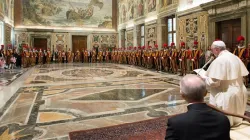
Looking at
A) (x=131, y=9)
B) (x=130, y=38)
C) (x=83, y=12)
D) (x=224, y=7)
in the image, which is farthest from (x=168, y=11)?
(x=83, y=12)

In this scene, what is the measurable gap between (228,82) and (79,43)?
24764mm

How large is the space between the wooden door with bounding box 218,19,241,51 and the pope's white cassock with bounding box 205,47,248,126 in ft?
25.2

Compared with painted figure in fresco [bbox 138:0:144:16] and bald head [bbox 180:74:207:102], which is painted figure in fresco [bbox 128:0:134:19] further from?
bald head [bbox 180:74:207:102]

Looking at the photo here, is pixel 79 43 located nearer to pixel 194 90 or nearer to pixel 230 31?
pixel 230 31

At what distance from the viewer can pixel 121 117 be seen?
450 centimetres

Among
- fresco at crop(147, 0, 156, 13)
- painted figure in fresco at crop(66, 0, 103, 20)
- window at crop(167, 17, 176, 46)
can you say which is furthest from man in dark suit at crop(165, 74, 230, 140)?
painted figure in fresco at crop(66, 0, 103, 20)

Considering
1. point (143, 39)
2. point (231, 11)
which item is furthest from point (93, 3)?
point (231, 11)

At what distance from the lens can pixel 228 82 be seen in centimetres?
318

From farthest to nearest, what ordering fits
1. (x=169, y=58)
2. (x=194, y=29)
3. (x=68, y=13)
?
1. (x=68, y=13)
2. (x=169, y=58)
3. (x=194, y=29)

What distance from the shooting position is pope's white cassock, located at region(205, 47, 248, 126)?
10.1 feet

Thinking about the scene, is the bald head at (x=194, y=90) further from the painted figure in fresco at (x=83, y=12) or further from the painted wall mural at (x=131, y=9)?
the painted figure in fresco at (x=83, y=12)

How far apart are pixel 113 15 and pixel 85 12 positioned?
367 centimetres

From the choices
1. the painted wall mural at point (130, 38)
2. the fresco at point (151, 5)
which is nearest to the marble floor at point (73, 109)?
the fresco at point (151, 5)

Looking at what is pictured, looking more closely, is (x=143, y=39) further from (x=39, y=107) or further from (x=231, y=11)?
(x=39, y=107)
